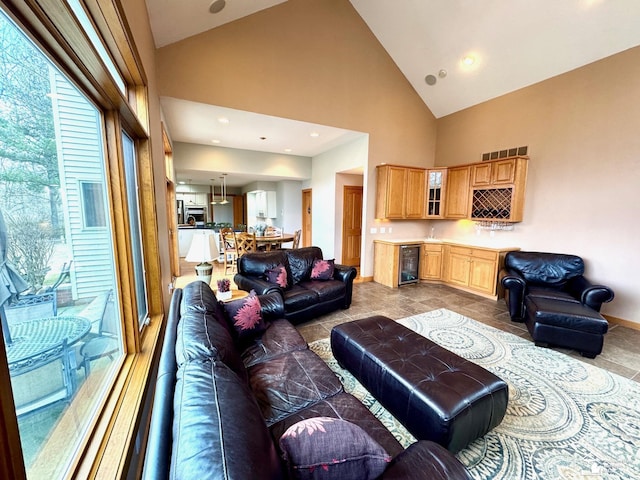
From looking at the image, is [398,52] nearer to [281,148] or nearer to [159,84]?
[281,148]

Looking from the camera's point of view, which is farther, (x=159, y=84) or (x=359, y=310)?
(x=359, y=310)

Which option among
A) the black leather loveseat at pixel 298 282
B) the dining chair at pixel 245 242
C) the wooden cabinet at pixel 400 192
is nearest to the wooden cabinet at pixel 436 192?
the wooden cabinet at pixel 400 192

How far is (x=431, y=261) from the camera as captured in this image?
5.52m

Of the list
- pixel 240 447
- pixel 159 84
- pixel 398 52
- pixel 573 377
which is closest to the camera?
pixel 240 447

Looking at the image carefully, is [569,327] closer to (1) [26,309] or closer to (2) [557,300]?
(2) [557,300]

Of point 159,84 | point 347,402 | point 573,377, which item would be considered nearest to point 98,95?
point 347,402

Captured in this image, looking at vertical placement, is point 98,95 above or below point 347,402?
above

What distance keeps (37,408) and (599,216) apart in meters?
5.74

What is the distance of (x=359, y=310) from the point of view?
13.0ft

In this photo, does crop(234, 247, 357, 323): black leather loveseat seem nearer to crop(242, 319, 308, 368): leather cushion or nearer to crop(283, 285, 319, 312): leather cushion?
crop(283, 285, 319, 312): leather cushion

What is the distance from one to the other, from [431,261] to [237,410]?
5.33 metres

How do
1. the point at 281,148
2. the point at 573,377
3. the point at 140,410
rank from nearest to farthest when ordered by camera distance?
the point at 140,410
the point at 573,377
the point at 281,148

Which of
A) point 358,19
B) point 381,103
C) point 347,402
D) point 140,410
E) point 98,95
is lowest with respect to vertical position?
point 347,402

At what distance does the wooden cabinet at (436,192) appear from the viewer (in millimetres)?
5473
